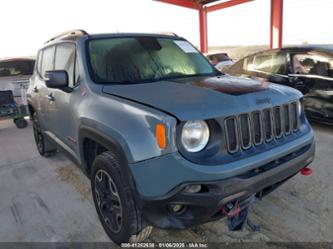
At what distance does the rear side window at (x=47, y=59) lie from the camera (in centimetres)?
403

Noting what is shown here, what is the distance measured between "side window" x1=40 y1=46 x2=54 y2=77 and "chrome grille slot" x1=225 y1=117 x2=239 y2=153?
2.83 metres

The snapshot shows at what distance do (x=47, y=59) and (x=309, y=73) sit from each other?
4.42 meters

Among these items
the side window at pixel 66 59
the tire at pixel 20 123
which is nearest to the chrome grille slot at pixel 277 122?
the side window at pixel 66 59

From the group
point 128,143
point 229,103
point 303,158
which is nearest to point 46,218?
point 128,143

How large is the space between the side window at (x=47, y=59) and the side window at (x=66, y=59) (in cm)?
24

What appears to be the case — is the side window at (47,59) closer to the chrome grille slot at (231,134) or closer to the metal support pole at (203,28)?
the chrome grille slot at (231,134)

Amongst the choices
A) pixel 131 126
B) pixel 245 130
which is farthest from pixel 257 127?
pixel 131 126

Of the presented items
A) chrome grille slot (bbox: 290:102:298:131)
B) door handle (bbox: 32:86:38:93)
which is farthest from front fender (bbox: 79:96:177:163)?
door handle (bbox: 32:86:38:93)

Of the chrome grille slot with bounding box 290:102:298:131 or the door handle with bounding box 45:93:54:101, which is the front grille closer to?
the chrome grille slot with bounding box 290:102:298:131

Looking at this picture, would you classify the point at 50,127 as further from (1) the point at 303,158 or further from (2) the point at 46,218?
(1) the point at 303,158

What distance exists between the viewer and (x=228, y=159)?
6.65 feet

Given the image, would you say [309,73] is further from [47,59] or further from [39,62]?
[39,62]

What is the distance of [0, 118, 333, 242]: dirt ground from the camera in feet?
8.61

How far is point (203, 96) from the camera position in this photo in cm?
221
